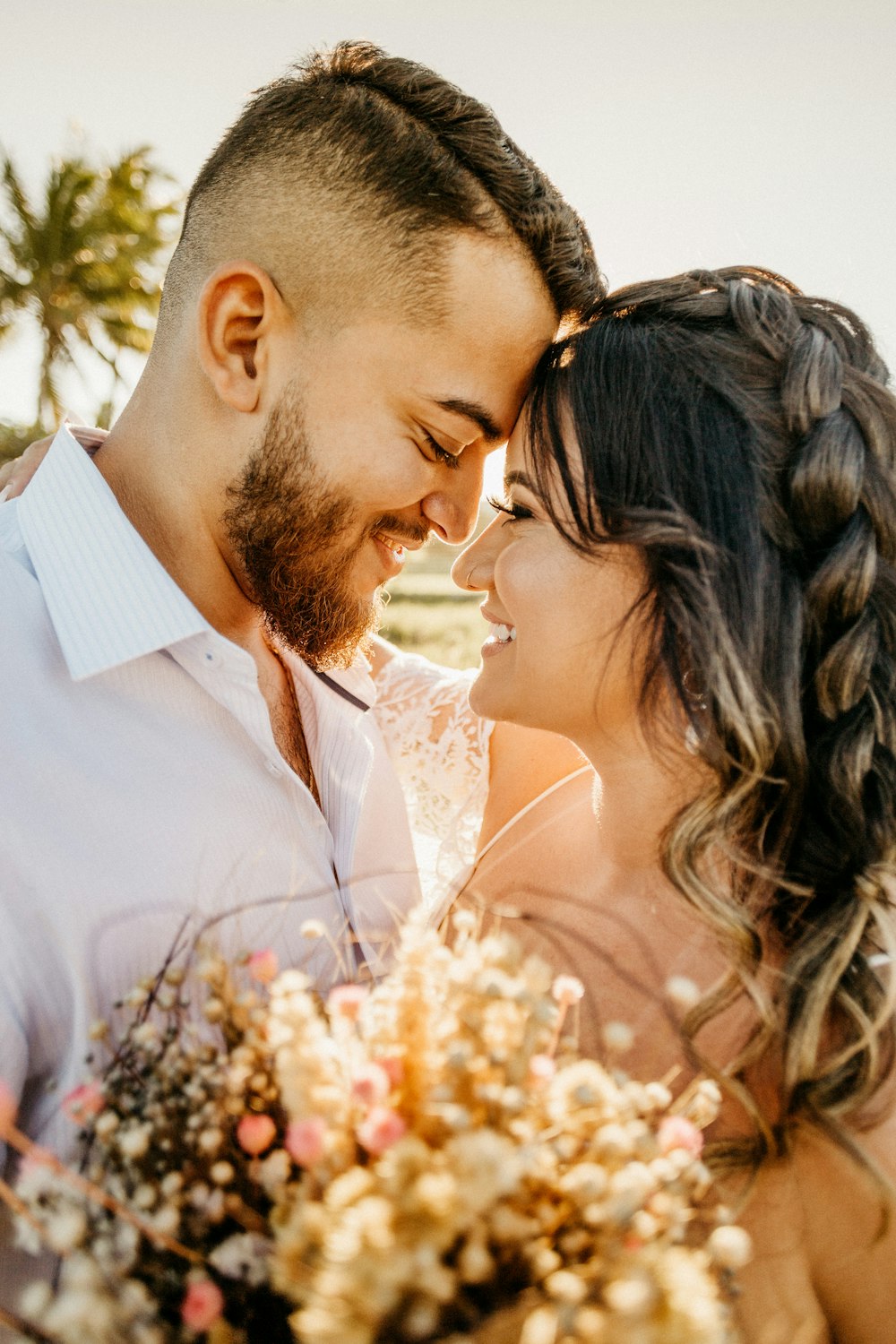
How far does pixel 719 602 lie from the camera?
2.07m

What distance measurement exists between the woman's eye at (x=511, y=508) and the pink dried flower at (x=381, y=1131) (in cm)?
180

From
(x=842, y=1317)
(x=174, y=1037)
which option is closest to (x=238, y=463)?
(x=174, y=1037)

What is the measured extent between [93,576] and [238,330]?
0.84 meters

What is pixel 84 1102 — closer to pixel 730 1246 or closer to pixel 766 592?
pixel 730 1246

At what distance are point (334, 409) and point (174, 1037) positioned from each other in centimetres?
180

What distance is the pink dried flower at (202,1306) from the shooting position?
2.73ft

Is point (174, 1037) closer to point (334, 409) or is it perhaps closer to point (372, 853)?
point (372, 853)

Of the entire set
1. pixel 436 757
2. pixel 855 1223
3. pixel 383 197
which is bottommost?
pixel 436 757

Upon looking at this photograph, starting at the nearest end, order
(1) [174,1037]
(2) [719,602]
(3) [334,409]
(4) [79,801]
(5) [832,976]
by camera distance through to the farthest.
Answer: (1) [174,1037], (5) [832,976], (4) [79,801], (2) [719,602], (3) [334,409]

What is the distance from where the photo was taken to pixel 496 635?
2.69 meters

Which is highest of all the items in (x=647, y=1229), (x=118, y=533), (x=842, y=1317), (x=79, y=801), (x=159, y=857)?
(x=118, y=533)

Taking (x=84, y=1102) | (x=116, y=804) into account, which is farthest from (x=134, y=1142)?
(x=116, y=804)

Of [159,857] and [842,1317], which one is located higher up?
[159,857]

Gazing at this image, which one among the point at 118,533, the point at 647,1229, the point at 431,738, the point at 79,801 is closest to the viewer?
the point at 647,1229
